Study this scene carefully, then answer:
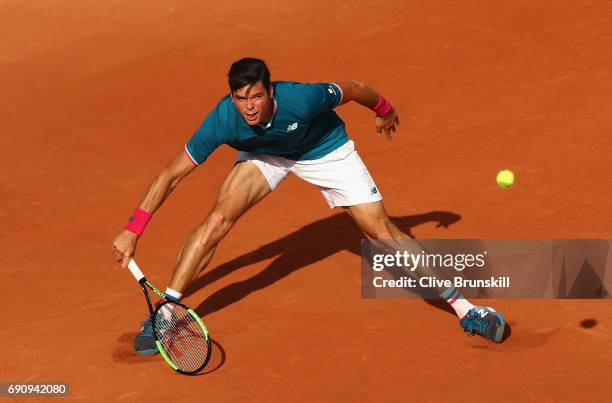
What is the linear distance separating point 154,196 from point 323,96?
138 centimetres

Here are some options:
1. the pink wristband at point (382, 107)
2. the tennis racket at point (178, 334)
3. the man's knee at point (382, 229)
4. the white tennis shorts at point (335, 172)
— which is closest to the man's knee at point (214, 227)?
the white tennis shorts at point (335, 172)

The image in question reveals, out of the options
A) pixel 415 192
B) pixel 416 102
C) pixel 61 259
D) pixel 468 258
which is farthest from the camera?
pixel 416 102

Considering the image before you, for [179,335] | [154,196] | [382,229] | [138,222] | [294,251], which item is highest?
[154,196]

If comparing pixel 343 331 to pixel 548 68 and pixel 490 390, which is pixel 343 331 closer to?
pixel 490 390

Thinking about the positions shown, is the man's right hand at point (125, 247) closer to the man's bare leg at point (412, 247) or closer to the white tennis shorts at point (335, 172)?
the white tennis shorts at point (335, 172)

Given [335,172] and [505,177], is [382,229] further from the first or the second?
[505,177]

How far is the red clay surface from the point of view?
7.03m

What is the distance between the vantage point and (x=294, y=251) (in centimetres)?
892

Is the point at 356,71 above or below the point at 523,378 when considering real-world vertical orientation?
above

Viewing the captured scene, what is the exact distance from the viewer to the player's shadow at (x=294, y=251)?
827cm

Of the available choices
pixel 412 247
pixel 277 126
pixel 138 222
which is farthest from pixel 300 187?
pixel 138 222

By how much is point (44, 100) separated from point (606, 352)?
333 inches

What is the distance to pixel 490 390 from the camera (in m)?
6.60

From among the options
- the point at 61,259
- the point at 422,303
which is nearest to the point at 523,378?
the point at 422,303
